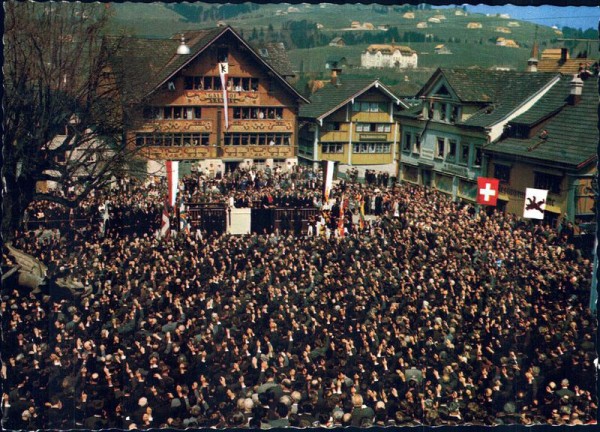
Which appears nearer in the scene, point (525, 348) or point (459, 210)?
point (525, 348)

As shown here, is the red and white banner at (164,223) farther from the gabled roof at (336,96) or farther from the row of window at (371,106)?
the row of window at (371,106)

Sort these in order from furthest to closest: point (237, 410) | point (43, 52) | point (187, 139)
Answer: point (187, 139) < point (43, 52) < point (237, 410)

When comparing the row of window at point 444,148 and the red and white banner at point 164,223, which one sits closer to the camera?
the red and white banner at point 164,223

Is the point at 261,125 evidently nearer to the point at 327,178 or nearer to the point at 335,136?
the point at 335,136

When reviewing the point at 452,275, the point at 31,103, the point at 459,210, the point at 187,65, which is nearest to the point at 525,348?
the point at 452,275

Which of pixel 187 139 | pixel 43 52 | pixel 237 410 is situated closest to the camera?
pixel 237 410

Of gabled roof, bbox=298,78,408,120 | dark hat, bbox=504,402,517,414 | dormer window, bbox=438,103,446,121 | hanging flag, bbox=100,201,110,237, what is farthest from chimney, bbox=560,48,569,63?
hanging flag, bbox=100,201,110,237

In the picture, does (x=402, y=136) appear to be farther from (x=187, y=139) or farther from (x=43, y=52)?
(x=43, y=52)

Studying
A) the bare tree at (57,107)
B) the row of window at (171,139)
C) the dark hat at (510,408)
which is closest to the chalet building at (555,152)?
the dark hat at (510,408)
